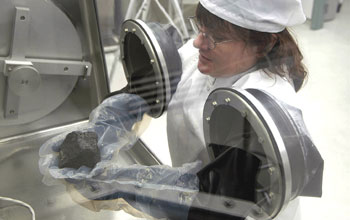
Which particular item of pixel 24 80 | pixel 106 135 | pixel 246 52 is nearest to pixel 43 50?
pixel 24 80

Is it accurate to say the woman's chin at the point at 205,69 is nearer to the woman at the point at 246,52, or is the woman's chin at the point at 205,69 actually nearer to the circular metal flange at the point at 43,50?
the woman at the point at 246,52

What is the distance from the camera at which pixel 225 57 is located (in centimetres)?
69

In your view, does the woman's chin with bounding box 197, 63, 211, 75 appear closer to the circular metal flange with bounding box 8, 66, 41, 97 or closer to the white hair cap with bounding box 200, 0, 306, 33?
the white hair cap with bounding box 200, 0, 306, 33

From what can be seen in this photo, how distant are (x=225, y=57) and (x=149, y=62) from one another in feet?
0.72

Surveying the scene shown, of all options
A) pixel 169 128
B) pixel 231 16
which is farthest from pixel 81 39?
pixel 231 16

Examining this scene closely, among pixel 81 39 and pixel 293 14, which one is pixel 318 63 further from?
pixel 81 39

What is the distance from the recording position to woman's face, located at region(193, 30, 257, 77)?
664mm

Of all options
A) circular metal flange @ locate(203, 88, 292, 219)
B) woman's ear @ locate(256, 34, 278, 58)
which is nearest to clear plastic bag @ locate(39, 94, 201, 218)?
circular metal flange @ locate(203, 88, 292, 219)

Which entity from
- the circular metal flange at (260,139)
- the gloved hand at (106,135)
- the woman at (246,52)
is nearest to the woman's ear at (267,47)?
the woman at (246,52)

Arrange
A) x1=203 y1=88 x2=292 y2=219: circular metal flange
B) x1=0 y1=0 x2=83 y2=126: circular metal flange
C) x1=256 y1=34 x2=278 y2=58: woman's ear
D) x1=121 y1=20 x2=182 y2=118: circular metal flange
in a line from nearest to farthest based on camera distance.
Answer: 1. x1=203 y1=88 x2=292 y2=219: circular metal flange
2. x1=256 y1=34 x2=278 y2=58: woman's ear
3. x1=121 y1=20 x2=182 y2=118: circular metal flange
4. x1=0 y1=0 x2=83 y2=126: circular metal flange

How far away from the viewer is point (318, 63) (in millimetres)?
854

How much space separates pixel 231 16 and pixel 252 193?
271 millimetres

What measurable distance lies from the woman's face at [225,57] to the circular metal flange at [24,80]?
1.62ft

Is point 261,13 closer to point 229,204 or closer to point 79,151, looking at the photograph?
Answer: point 229,204
